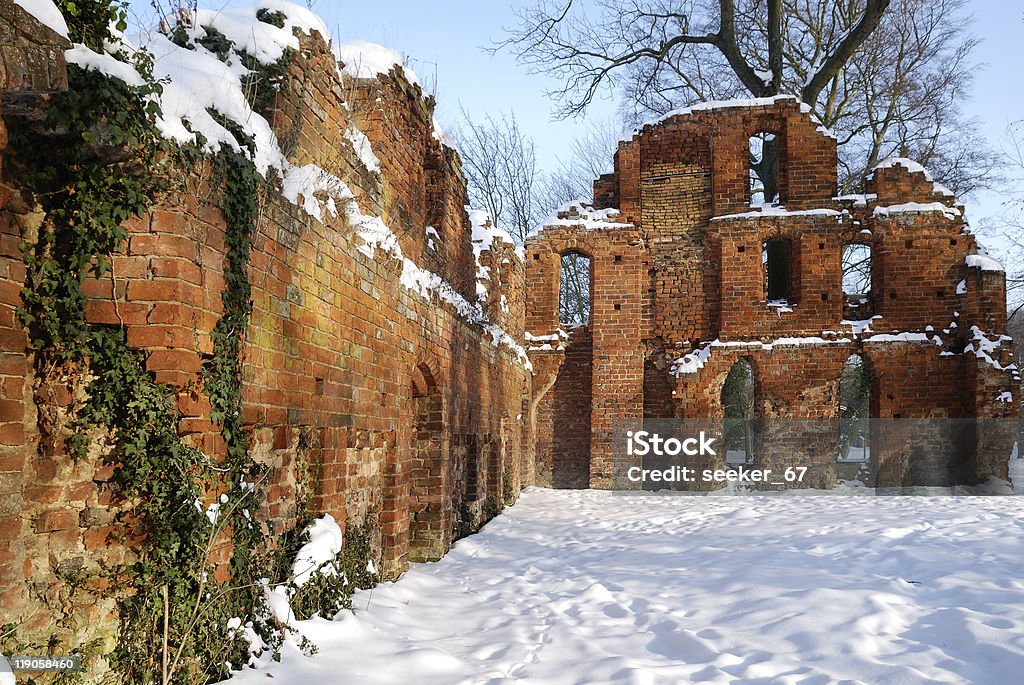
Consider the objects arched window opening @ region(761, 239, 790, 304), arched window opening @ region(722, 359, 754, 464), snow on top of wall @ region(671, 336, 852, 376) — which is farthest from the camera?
arched window opening @ region(722, 359, 754, 464)

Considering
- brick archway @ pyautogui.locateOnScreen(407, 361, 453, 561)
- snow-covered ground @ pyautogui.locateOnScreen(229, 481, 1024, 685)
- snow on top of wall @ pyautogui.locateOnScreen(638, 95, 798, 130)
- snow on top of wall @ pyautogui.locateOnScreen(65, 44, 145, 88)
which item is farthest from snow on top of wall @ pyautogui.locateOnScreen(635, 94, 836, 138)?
snow on top of wall @ pyautogui.locateOnScreen(65, 44, 145, 88)

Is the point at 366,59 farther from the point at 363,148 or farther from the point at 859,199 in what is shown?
the point at 859,199

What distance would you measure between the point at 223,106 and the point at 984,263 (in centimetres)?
1545

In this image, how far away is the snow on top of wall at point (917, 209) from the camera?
1507cm

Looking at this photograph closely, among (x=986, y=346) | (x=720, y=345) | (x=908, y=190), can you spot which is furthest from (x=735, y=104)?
(x=986, y=346)

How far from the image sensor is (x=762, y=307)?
50.2 ft

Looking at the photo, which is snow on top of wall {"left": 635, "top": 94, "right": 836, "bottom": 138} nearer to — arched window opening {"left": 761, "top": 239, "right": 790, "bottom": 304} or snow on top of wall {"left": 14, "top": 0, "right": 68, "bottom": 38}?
arched window opening {"left": 761, "top": 239, "right": 790, "bottom": 304}

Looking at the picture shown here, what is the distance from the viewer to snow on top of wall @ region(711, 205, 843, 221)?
15.3 metres

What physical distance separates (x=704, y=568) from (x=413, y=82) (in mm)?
5217

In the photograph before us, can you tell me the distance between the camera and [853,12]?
19.2 m

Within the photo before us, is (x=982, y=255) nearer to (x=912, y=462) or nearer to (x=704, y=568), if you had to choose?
(x=912, y=462)

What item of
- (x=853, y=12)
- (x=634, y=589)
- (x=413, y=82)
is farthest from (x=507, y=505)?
(x=853, y=12)

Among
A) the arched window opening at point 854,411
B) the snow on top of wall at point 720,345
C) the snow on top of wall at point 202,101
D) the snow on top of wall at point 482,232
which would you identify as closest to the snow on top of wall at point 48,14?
the snow on top of wall at point 202,101

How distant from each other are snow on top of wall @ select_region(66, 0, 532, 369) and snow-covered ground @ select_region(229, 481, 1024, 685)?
238 cm
